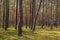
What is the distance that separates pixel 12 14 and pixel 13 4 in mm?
5108

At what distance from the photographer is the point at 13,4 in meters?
47.9

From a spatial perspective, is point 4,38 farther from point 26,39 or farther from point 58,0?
point 58,0

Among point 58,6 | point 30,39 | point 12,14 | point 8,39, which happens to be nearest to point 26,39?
point 30,39

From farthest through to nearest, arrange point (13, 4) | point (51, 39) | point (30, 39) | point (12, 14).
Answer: point (12, 14), point (13, 4), point (51, 39), point (30, 39)

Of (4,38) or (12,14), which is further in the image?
(12,14)

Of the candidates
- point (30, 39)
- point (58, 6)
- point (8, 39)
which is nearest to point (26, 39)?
point (30, 39)

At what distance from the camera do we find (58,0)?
45562 millimetres

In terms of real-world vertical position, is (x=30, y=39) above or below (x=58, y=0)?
below

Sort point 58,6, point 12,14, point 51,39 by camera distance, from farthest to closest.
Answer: point 12,14
point 58,6
point 51,39

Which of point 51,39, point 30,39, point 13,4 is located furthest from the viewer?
point 13,4

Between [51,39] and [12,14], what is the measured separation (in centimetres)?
3793

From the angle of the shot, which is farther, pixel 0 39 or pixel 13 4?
pixel 13 4

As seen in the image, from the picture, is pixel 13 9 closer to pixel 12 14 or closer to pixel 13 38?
pixel 12 14

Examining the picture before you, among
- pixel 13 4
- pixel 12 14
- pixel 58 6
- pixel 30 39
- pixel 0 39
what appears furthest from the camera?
pixel 12 14
